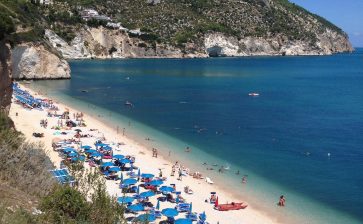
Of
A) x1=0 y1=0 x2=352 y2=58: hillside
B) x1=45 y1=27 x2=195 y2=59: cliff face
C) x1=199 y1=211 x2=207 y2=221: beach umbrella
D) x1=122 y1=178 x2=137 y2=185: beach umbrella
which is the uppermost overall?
x1=0 y1=0 x2=352 y2=58: hillside

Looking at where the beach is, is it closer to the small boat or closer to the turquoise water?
the small boat

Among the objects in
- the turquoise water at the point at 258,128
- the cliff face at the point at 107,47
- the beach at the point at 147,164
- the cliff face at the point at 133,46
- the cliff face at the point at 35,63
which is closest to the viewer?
the beach at the point at 147,164

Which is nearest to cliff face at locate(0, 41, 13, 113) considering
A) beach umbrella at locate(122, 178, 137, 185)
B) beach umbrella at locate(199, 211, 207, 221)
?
beach umbrella at locate(122, 178, 137, 185)

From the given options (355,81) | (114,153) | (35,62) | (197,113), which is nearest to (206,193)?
(114,153)

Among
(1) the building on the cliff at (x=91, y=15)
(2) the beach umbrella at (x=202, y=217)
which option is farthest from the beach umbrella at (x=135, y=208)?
(1) the building on the cliff at (x=91, y=15)

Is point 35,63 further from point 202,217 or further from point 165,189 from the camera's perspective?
point 202,217

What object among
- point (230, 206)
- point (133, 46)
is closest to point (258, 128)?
point (230, 206)

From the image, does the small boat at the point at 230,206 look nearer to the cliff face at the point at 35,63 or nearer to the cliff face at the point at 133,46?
the cliff face at the point at 35,63
